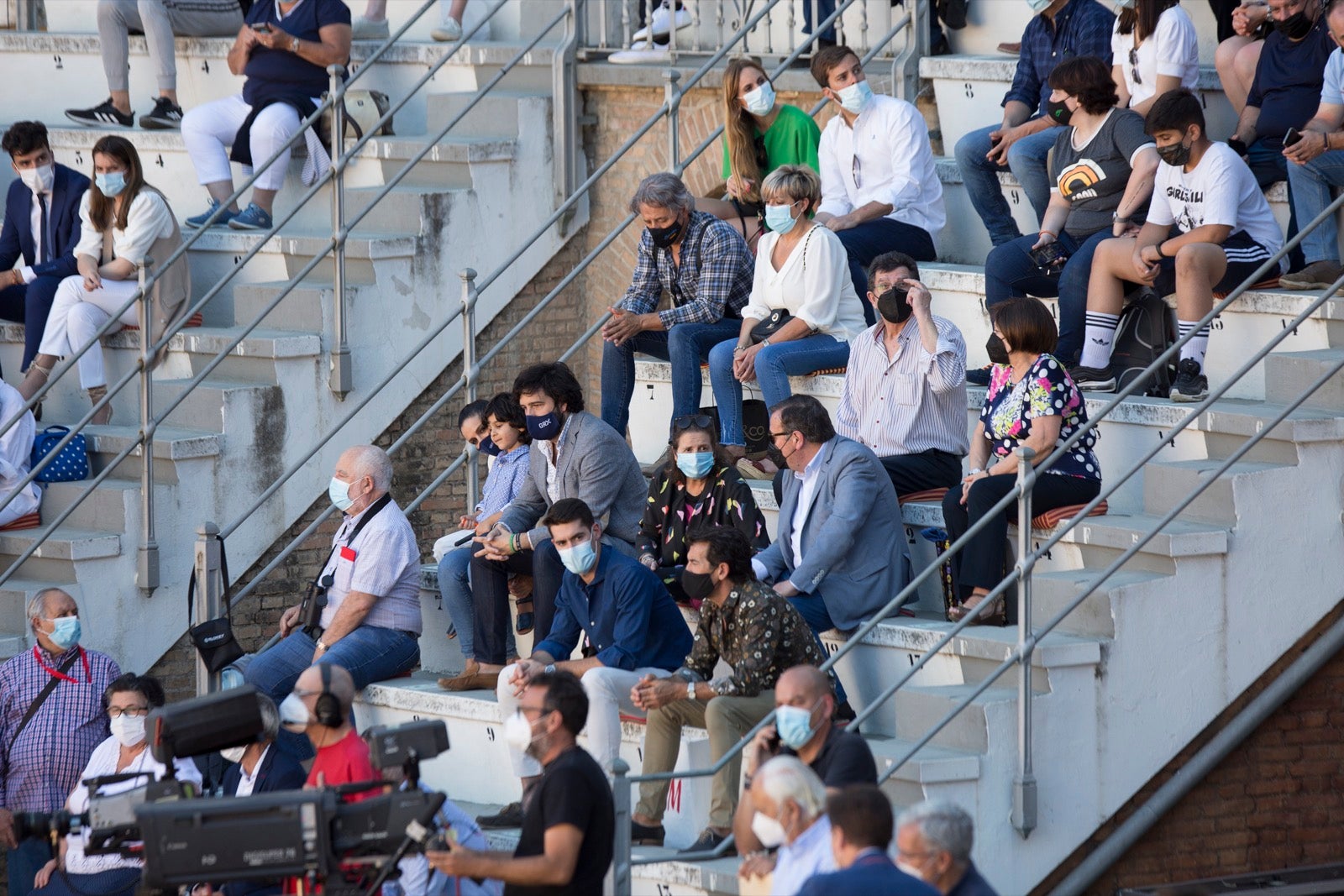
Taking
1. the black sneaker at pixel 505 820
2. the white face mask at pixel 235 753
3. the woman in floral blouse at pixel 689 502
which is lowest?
the black sneaker at pixel 505 820

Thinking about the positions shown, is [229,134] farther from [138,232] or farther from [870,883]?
[870,883]

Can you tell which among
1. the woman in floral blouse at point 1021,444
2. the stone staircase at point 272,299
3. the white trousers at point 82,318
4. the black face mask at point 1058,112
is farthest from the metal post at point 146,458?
the black face mask at point 1058,112

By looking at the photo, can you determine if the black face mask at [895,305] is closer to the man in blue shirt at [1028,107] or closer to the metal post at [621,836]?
the man in blue shirt at [1028,107]

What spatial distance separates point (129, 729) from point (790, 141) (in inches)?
175

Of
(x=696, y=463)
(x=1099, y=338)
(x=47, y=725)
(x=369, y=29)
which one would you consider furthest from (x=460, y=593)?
(x=369, y=29)

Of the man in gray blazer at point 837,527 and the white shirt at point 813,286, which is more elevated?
the white shirt at point 813,286

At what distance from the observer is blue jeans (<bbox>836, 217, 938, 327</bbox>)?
10227 mm

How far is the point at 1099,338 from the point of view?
9289mm

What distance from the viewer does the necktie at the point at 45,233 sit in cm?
1149

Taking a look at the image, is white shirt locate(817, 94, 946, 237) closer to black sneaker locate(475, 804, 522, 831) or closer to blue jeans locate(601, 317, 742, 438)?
blue jeans locate(601, 317, 742, 438)

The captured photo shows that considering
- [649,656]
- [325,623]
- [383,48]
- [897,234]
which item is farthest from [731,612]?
[383,48]

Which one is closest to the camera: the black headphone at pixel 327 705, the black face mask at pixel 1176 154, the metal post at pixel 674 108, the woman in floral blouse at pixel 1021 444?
the black headphone at pixel 327 705

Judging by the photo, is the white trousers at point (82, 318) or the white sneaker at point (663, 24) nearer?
the white trousers at point (82, 318)

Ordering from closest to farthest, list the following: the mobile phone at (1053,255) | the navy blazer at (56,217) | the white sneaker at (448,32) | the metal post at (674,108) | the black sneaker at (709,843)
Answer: the black sneaker at (709,843), the mobile phone at (1053,255), the metal post at (674,108), the navy blazer at (56,217), the white sneaker at (448,32)
